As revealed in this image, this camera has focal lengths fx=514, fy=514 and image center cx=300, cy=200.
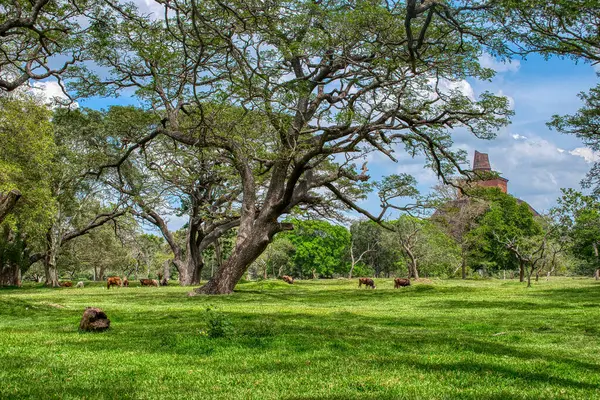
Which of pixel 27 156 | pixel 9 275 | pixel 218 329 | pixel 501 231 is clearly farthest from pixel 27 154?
pixel 501 231

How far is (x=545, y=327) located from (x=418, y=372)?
760 cm

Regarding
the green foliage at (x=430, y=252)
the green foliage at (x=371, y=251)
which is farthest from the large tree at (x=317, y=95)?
the green foliage at (x=371, y=251)

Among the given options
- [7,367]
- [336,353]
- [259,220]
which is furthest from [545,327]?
[259,220]

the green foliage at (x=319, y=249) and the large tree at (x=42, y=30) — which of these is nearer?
the large tree at (x=42, y=30)

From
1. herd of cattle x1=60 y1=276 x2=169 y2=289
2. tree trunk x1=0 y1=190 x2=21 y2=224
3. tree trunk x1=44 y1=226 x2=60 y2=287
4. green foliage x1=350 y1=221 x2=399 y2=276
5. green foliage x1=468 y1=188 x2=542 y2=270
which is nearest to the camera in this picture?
tree trunk x1=0 y1=190 x2=21 y2=224

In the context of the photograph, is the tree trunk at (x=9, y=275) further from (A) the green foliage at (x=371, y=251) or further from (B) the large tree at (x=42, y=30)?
(A) the green foliage at (x=371, y=251)

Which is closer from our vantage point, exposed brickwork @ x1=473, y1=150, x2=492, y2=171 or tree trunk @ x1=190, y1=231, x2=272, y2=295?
tree trunk @ x1=190, y1=231, x2=272, y2=295

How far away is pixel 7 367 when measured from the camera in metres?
6.50

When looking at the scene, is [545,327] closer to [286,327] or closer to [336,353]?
[286,327]

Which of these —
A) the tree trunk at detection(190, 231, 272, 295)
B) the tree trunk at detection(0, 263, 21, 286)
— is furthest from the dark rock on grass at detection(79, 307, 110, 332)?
the tree trunk at detection(0, 263, 21, 286)

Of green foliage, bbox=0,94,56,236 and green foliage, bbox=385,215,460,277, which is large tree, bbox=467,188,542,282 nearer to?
green foliage, bbox=385,215,460,277

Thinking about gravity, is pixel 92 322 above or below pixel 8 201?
below

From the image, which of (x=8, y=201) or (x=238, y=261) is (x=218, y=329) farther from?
(x=238, y=261)

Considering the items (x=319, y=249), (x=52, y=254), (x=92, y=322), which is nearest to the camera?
(x=92, y=322)
